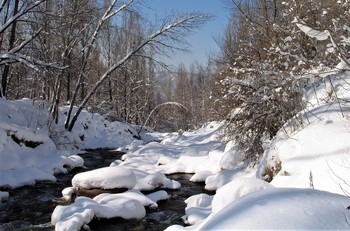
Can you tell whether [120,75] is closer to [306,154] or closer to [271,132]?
[271,132]

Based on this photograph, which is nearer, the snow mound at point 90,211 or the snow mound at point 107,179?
the snow mound at point 90,211

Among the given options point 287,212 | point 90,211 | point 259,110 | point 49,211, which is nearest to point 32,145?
point 49,211

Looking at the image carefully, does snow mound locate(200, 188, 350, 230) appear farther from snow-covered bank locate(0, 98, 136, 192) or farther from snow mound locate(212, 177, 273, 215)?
snow-covered bank locate(0, 98, 136, 192)

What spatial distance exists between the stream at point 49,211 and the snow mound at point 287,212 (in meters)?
3.69

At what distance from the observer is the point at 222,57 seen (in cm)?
1658

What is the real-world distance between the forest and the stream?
2.12 metres

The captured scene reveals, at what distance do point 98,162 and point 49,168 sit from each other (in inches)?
111

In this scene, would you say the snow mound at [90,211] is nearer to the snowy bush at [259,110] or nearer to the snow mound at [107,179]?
the snow mound at [107,179]

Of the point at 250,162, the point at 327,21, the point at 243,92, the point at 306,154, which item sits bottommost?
the point at 250,162

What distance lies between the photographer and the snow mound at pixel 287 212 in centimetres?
223

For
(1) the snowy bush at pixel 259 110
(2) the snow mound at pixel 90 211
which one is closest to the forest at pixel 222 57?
(1) the snowy bush at pixel 259 110

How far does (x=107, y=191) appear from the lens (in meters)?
7.58

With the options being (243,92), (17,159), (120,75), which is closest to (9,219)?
(17,159)

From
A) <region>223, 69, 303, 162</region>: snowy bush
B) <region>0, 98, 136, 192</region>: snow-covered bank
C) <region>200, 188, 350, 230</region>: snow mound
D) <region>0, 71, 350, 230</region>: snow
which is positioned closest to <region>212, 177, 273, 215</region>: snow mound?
<region>0, 71, 350, 230</region>: snow
